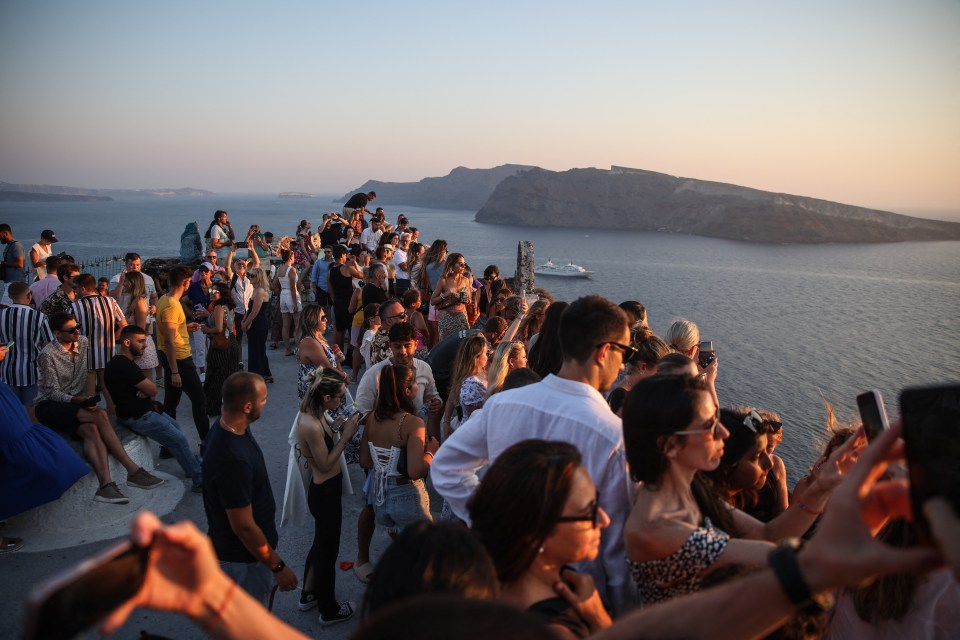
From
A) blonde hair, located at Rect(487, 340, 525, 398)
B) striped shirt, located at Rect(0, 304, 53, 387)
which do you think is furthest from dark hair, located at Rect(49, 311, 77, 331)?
blonde hair, located at Rect(487, 340, 525, 398)

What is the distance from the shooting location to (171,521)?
17.6 ft

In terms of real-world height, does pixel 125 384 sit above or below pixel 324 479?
above

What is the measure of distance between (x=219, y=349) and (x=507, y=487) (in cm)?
659

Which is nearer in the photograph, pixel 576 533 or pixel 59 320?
pixel 576 533

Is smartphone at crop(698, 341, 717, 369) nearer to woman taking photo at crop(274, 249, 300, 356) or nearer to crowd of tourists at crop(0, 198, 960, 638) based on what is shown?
crowd of tourists at crop(0, 198, 960, 638)

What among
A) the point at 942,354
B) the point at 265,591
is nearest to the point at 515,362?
the point at 265,591

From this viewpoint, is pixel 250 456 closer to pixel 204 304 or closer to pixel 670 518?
pixel 670 518

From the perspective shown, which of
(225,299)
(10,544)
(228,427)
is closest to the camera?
(228,427)

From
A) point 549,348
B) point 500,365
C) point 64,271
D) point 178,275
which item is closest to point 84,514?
point 178,275

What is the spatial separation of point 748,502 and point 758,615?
99.7 inches

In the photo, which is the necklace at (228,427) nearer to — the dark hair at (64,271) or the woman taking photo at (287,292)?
the dark hair at (64,271)

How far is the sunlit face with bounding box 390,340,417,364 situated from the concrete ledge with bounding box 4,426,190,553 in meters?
2.60

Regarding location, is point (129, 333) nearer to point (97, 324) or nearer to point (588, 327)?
point (97, 324)

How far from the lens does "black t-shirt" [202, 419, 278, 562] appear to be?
345 cm
